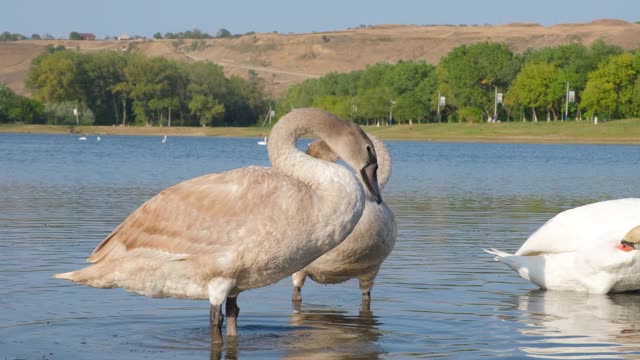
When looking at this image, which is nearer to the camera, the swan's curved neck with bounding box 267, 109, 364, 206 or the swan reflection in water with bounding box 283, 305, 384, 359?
the swan's curved neck with bounding box 267, 109, 364, 206

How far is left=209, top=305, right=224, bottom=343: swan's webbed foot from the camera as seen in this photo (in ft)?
30.7

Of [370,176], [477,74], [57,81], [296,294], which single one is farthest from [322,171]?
[57,81]

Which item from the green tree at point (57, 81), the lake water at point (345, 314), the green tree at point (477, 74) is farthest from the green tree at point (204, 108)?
the lake water at point (345, 314)

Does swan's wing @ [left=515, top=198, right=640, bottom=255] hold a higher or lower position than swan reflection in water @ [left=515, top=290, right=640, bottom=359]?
A: higher

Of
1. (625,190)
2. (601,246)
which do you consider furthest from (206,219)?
(625,190)

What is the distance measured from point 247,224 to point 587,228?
534cm

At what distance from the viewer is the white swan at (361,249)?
1115 centimetres

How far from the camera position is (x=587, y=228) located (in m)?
12.9

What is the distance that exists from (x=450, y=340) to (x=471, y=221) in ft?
37.5

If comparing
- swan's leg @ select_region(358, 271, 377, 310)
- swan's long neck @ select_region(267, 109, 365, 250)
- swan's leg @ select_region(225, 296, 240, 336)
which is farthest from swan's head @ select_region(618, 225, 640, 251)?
swan's leg @ select_region(225, 296, 240, 336)

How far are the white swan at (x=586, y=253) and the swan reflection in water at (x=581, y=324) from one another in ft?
0.51

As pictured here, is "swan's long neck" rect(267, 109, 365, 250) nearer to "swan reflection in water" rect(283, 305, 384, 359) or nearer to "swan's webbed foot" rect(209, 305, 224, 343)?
"swan's webbed foot" rect(209, 305, 224, 343)

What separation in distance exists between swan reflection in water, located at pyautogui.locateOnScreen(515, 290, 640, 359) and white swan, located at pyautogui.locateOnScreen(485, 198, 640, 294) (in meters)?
0.16

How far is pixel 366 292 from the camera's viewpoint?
40.0 feet
